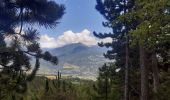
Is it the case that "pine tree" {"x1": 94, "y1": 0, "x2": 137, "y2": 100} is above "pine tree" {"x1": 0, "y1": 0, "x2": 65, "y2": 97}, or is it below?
above

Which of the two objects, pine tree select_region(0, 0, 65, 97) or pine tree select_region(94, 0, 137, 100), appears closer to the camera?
pine tree select_region(0, 0, 65, 97)

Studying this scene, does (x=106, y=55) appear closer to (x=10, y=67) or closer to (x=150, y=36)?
(x=150, y=36)

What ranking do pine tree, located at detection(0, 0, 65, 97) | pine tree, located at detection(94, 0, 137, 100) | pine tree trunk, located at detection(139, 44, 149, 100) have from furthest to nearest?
pine tree, located at detection(94, 0, 137, 100) < pine tree trunk, located at detection(139, 44, 149, 100) < pine tree, located at detection(0, 0, 65, 97)

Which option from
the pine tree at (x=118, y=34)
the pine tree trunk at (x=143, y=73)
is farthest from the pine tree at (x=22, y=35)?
the pine tree at (x=118, y=34)

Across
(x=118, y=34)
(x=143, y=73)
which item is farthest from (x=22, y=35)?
(x=118, y=34)

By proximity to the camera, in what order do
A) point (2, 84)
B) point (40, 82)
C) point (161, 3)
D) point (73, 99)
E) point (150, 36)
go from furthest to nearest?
point (40, 82)
point (73, 99)
point (150, 36)
point (161, 3)
point (2, 84)

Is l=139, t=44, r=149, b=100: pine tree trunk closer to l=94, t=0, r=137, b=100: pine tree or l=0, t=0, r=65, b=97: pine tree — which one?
l=94, t=0, r=137, b=100: pine tree

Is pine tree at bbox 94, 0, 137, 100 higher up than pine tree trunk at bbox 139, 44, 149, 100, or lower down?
higher up

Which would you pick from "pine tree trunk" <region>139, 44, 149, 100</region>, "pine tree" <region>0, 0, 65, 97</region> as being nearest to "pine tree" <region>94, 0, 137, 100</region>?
"pine tree trunk" <region>139, 44, 149, 100</region>

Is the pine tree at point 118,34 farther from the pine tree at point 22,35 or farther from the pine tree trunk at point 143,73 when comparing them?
the pine tree at point 22,35

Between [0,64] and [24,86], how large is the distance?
602mm

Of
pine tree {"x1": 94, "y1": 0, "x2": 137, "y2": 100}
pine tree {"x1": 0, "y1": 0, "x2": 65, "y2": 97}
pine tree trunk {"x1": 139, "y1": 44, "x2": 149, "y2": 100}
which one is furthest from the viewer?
pine tree {"x1": 94, "y1": 0, "x2": 137, "y2": 100}

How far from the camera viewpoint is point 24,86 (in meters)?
6.65

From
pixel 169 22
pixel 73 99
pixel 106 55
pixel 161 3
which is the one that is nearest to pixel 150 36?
pixel 169 22
